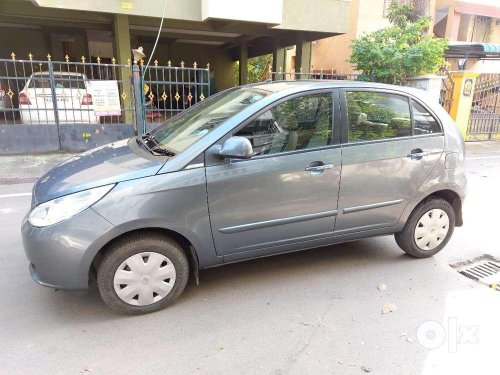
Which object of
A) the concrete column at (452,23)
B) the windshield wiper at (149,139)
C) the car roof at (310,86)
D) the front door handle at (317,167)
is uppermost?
the concrete column at (452,23)

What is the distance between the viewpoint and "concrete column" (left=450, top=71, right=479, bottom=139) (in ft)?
36.2

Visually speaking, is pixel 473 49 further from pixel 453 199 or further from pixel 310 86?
pixel 310 86

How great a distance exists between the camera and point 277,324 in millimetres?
2791

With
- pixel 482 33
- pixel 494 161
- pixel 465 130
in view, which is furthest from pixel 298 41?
pixel 482 33

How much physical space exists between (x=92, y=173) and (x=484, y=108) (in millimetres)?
12851

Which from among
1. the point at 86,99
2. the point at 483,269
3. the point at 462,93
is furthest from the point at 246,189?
the point at 462,93

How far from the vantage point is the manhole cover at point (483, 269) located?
344cm

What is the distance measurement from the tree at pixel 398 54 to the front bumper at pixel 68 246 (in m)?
9.56

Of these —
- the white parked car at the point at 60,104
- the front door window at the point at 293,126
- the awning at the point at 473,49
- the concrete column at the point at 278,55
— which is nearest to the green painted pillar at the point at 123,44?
the white parked car at the point at 60,104

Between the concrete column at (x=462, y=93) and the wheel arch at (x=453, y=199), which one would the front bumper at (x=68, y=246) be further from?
the concrete column at (x=462, y=93)

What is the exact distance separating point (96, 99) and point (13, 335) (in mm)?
6887

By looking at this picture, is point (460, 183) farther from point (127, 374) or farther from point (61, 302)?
point (61, 302)

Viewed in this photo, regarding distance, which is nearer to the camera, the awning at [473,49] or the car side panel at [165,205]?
the car side panel at [165,205]

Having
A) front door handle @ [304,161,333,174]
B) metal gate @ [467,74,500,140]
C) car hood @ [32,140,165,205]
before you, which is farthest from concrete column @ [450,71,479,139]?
car hood @ [32,140,165,205]
